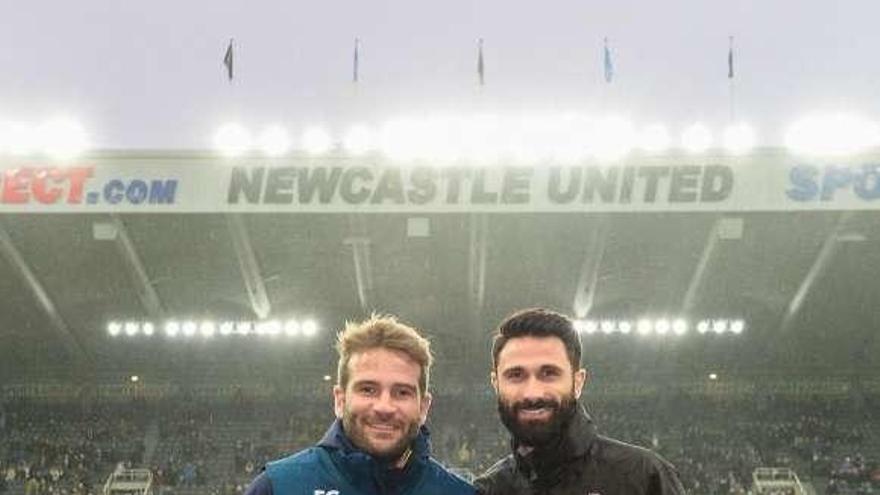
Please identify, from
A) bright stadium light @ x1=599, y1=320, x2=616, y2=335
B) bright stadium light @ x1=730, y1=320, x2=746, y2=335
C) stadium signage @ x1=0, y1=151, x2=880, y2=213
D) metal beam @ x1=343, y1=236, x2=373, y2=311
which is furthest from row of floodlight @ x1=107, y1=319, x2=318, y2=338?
bright stadium light @ x1=730, y1=320, x2=746, y2=335

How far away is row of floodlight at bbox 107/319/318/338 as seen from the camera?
31.8 m

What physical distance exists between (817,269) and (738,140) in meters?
4.47

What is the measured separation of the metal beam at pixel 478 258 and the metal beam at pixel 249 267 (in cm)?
564

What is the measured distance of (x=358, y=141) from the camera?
2722 centimetres

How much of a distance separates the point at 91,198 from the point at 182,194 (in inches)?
83.8

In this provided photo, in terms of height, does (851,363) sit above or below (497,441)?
above

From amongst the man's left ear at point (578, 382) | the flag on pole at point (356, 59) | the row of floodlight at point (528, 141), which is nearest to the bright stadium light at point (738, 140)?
the row of floodlight at point (528, 141)

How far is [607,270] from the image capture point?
30.3 metres

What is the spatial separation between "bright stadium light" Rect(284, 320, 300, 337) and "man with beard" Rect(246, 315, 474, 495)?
91.3 ft

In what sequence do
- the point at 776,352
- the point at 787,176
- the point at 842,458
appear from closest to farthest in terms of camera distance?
1. the point at 787,176
2. the point at 842,458
3. the point at 776,352

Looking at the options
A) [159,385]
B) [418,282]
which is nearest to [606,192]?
[418,282]

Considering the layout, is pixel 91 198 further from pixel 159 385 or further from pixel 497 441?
pixel 497 441

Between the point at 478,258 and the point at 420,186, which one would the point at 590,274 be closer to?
→ the point at 478,258

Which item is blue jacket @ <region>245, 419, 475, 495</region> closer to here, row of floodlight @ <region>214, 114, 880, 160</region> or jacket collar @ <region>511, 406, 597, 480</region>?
jacket collar @ <region>511, 406, 597, 480</region>
